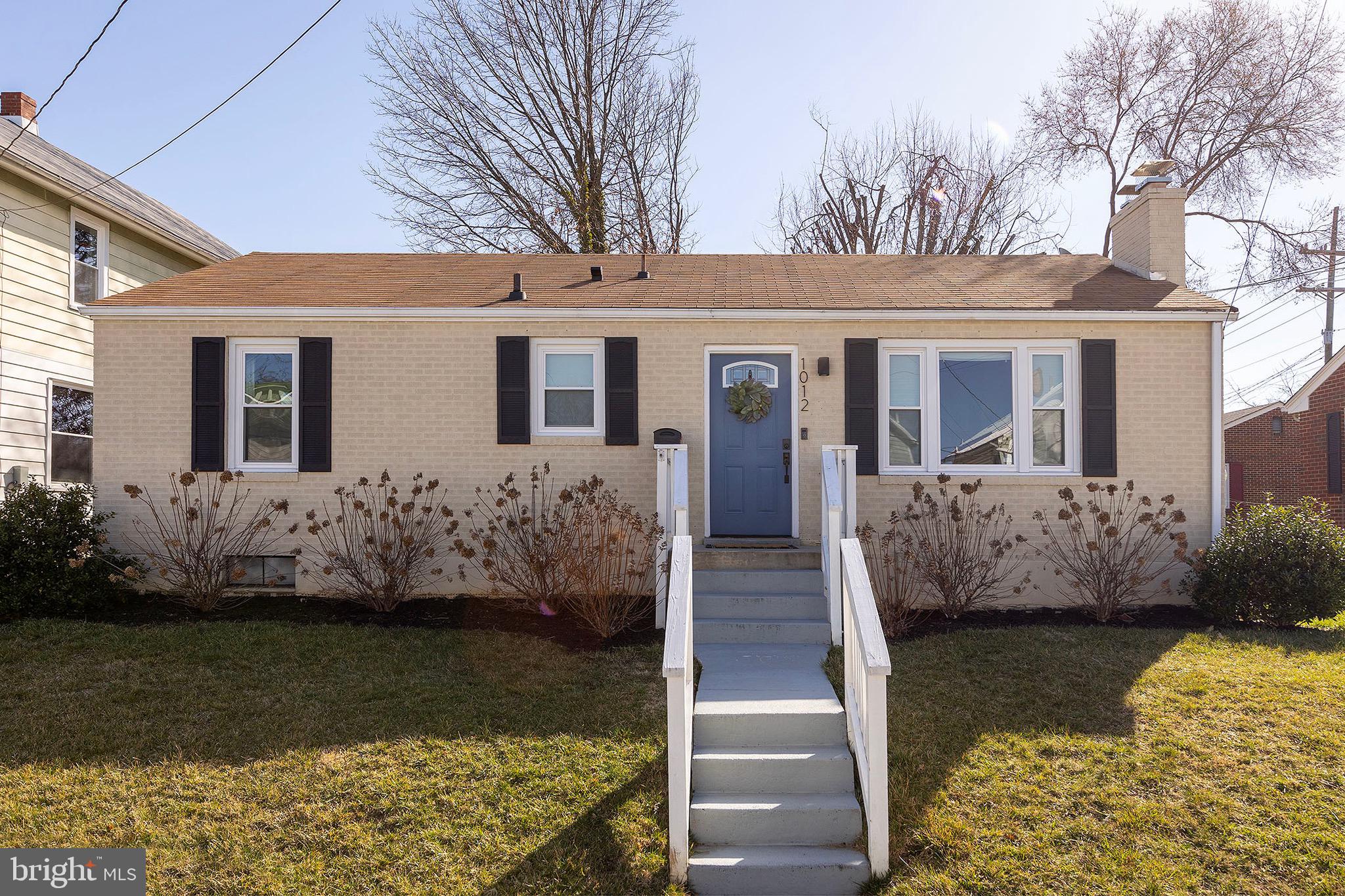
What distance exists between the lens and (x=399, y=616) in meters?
8.19

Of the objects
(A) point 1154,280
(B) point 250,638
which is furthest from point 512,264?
(A) point 1154,280

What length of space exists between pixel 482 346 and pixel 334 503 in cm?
218

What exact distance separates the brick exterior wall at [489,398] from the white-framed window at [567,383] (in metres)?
0.15

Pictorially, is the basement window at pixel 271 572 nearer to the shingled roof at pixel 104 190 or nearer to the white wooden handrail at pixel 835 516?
the white wooden handrail at pixel 835 516

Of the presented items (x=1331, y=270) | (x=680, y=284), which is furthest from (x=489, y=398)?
(x=1331, y=270)

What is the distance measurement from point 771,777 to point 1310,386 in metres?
16.6

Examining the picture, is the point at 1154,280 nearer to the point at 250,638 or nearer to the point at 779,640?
the point at 779,640

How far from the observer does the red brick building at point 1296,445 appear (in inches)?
625

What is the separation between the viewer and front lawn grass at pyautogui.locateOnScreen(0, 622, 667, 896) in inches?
168

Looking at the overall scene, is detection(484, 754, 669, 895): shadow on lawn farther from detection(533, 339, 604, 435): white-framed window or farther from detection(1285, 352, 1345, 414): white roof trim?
detection(1285, 352, 1345, 414): white roof trim

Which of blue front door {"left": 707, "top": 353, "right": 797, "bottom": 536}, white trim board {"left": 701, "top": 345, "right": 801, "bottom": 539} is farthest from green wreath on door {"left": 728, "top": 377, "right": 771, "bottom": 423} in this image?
white trim board {"left": 701, "top": 345, "right": 801, "bottom": 539}

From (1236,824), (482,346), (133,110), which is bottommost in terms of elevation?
(1236,824)

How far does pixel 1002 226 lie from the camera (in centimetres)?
2083

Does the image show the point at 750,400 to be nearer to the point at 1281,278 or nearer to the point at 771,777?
the point at 771,777
